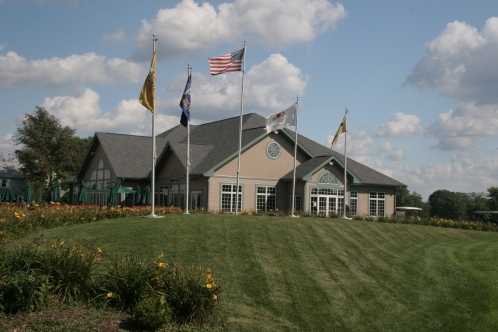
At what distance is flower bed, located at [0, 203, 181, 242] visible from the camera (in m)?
20.0

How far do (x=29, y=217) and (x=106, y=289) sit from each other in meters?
11.2

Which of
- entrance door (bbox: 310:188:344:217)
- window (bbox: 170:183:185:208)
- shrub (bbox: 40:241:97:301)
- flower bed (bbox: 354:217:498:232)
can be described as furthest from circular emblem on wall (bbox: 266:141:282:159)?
shrub (bbox: 40:241:97:301)

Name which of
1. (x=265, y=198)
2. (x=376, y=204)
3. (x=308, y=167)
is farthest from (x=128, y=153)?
(x=376, y=204)

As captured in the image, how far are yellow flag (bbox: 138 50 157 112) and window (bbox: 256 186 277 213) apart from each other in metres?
15.9

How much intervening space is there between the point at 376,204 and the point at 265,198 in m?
8.96

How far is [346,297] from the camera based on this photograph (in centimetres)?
1517

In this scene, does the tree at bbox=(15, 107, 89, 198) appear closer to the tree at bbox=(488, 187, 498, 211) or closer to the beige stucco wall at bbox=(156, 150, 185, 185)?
the beige stucco wall at bbox=(156, 150, 185, 185)

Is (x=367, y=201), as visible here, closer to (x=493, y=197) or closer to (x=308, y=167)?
(x=308, y=167)

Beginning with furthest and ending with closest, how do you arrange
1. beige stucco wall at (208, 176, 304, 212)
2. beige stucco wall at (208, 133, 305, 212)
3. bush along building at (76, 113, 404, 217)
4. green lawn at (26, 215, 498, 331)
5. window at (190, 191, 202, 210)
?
window at (190, 191, 202, 210), bush along building at (76, 113, 404, 217), beige stucco wall at (208, 133, 305, 212), beige stucco wall at (208, 176, 304, 212), green lawn at (26, 215, 498, 331)

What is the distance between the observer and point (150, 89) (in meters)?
23.1

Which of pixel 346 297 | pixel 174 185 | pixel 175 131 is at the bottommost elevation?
pixel 346 297

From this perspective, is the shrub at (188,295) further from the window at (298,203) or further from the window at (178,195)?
the window at (178,195)

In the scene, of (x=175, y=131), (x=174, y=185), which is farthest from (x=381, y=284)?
(x=175, y=131)

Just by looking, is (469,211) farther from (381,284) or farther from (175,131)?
(381,284)
